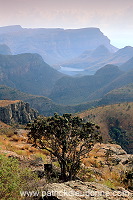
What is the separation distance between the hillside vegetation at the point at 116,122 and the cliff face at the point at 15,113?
3504 centimetres

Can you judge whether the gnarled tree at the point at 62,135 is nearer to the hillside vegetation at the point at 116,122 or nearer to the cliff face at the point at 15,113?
the cliff face at the point at 15,113

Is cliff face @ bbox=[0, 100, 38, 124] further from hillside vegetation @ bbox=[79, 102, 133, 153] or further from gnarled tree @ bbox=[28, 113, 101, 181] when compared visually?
gnarled tree @ bbox=[28, 113, 101, 181]

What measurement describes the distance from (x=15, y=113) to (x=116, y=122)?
61.9 m

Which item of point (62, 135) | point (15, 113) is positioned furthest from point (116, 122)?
point (62, 135)

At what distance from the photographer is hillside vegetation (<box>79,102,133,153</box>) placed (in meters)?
98.7

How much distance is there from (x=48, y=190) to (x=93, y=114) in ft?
360

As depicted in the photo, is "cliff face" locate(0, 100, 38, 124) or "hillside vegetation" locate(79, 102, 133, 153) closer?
"cliff face" locate(0, 100, 38, 124)

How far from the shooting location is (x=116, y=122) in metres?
110

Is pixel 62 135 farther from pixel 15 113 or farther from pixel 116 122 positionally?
pixel 116 122

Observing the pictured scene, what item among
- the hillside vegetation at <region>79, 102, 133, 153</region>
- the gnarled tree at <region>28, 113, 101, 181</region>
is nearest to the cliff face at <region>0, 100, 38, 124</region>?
the hillside vegetation at <region>79, 102, 133, 153</region>

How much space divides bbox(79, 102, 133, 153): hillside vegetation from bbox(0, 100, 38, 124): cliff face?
35.0 meters

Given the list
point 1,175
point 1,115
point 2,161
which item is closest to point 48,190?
point 1,175

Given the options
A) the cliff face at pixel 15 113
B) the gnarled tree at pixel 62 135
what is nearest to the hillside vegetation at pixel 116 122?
the cliff face at pixel 15 113

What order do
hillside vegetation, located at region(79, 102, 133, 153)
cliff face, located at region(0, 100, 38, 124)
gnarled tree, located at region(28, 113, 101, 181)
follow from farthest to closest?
hillside vegetation, located at region(79, 102, 133, 153)
cliff face, located at region(0, 100, 38, 124)
gnarled tree, located at region(28, 113, 101, 181)
